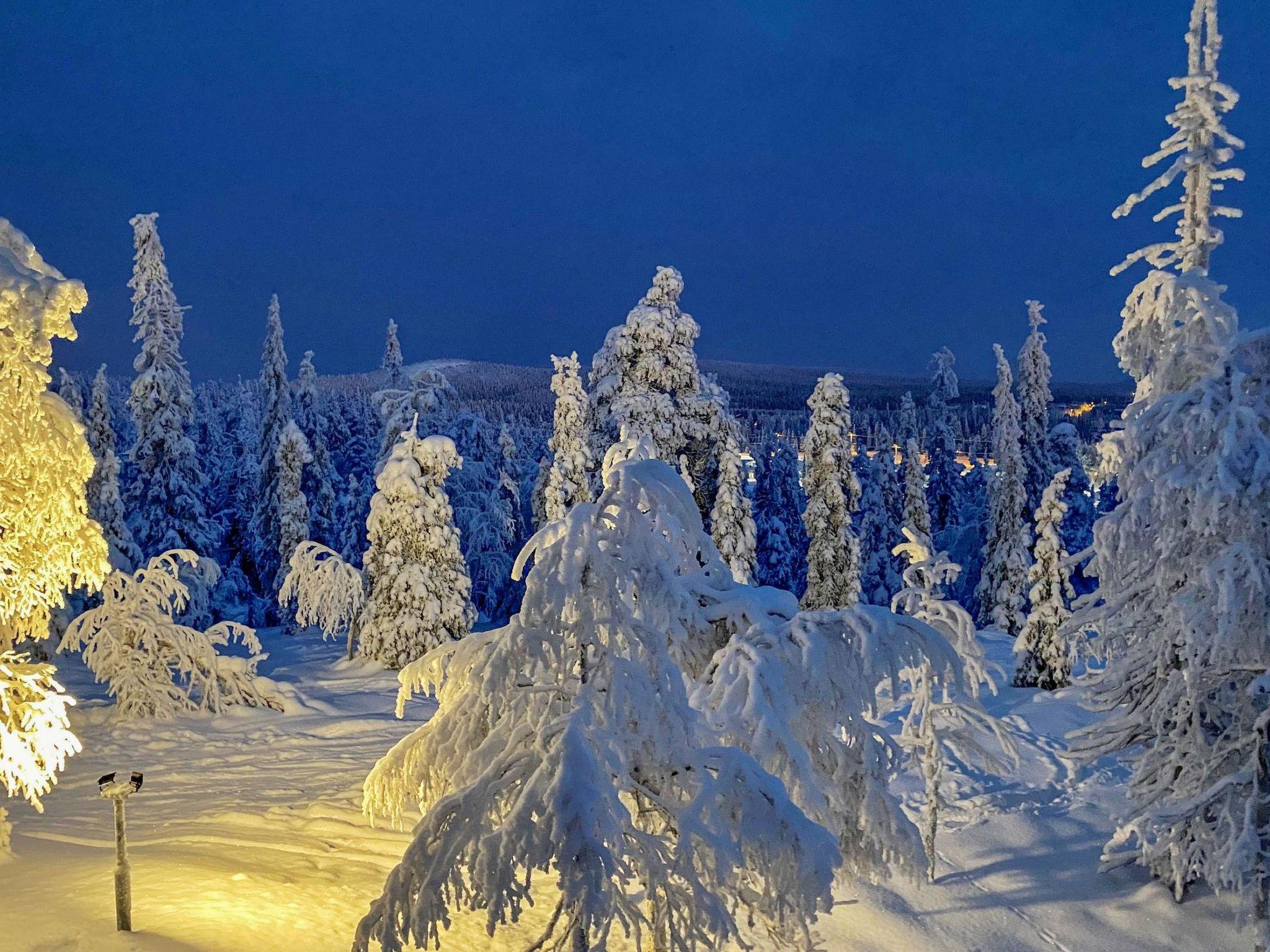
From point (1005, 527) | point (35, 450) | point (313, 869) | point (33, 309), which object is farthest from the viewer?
point (1005, 527)

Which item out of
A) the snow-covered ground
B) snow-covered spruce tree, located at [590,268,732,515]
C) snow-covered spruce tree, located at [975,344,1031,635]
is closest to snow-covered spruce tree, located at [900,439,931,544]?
snow-covered spruce tree, located at [975,344,1031,635]

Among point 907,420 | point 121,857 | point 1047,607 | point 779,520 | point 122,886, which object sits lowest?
point 122,886

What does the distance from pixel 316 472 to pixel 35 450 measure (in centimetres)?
3097

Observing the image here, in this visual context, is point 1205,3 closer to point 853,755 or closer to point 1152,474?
point 1152,474

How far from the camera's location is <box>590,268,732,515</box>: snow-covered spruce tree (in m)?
20.9

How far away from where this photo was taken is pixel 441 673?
Result: 6039 mm

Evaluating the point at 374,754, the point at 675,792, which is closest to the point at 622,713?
the point at 675,792

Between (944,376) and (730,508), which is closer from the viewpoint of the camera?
(730,508)

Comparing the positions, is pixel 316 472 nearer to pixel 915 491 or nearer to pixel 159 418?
pixel 159 418

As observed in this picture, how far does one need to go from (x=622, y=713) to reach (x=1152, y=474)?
7.62 m

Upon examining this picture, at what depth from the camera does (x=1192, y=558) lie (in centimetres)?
973

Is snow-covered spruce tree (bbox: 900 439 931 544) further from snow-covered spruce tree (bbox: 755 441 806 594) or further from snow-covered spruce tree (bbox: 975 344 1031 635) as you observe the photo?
snow-covered spruce tree (bbox: 755 441 806 594)

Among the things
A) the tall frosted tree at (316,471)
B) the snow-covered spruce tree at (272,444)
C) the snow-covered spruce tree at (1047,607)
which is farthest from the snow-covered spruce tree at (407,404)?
the snow-covered spruce tree at (1047,607)

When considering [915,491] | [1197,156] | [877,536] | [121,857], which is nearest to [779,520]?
[877,536]
